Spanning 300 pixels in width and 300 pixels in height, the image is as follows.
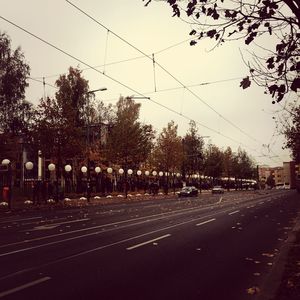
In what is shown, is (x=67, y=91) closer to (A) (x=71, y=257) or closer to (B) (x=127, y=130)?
(B) (x=127, y=130)

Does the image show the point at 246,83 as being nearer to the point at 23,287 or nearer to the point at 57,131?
the point at 23,287

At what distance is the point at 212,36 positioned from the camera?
689 centimetres

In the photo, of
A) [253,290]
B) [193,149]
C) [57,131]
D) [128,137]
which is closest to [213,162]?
[193,149]

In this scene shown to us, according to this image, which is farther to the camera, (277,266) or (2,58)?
(2,58)

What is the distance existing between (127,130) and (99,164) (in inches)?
219

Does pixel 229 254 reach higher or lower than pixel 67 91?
lower

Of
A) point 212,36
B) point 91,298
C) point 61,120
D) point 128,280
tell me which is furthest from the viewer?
point 61,120

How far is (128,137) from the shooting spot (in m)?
54.7

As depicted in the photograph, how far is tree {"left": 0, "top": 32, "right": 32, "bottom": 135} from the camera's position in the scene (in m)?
40.7

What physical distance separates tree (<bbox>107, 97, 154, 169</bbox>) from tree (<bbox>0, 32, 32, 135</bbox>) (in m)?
14.0

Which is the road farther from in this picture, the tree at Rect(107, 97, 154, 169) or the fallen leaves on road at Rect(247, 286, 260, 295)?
the tree at Rect(107, 97, 154, 169)

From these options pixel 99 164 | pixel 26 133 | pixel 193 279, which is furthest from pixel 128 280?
pixel 99 164

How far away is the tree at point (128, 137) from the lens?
2127 inches

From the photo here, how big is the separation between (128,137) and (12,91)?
17.6 meters
